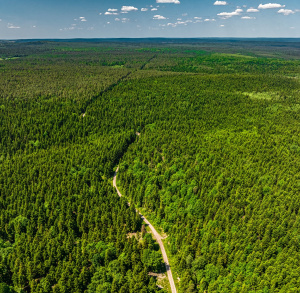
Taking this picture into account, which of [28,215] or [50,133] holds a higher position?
[50,133]

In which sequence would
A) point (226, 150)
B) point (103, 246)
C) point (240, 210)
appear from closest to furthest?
point (103, 246), point (240, 210), point (226, 150)

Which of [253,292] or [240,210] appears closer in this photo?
[253,292]

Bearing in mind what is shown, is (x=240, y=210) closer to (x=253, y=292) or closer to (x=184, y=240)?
(x=184, y=240)

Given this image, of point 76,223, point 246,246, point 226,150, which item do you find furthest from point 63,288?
point 226,150

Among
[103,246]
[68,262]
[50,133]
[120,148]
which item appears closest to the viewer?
[68,262]

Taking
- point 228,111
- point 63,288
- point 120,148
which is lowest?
point 63,288

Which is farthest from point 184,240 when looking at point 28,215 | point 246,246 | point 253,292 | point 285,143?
point 285,143

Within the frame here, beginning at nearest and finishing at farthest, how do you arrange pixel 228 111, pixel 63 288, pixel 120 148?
pixel 63 288 → pixel 120 148 → pixel 228 111

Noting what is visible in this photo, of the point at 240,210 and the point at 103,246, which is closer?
the point at 103,246

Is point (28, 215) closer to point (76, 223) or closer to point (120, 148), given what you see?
point (76, 223)
